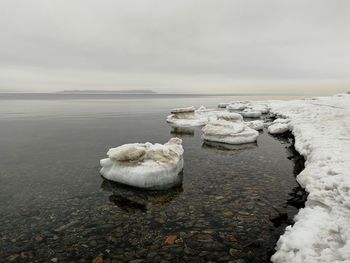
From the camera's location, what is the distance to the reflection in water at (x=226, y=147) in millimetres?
21219

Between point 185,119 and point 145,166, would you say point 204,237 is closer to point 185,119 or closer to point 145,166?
point 145,166

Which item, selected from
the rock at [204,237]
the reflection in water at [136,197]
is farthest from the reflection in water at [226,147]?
the rock at [204,237]

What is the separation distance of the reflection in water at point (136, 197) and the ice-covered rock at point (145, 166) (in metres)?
0.38

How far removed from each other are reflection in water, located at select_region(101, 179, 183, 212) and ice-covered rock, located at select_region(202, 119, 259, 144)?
1289 cm

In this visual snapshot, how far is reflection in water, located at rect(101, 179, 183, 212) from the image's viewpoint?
10.9 m

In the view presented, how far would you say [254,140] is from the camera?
25156mm

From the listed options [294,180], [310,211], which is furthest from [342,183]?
[294,180]

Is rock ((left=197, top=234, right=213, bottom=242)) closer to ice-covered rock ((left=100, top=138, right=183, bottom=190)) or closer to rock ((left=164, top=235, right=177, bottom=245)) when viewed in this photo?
rock ((left=164, top=235, right=177, bottom=245))

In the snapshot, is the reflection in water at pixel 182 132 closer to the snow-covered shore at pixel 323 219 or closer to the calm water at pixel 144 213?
the calm water at pixel 144 213

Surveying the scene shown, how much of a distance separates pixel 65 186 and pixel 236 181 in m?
9.03

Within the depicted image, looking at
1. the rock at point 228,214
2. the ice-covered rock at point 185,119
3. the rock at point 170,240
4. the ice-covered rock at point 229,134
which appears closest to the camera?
the rock at point 170,240

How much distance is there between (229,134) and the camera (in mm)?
24969

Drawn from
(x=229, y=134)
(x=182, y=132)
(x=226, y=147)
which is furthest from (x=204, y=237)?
(x=182, y=132)

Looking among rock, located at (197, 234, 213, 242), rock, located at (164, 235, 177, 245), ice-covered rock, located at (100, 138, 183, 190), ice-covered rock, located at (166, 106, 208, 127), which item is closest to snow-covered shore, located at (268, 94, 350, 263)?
rock, located at (197, 234, 213, 242)
